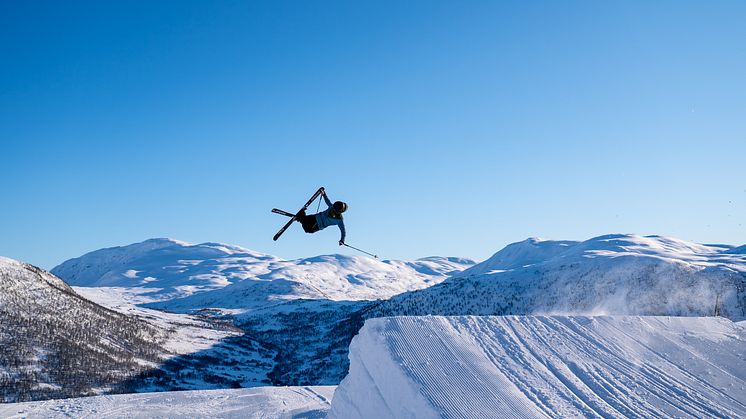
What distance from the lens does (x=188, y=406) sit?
21188mm

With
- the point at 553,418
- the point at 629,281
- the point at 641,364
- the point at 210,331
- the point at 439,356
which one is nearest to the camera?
the point at 553,418

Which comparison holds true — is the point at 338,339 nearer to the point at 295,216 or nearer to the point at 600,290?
the point at 600,290

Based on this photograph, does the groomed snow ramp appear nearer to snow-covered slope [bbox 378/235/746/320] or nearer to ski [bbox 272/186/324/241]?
ski [bbox 272/186/324/241]

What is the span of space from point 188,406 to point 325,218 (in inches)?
512

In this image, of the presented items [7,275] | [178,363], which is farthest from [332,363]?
[7,275]

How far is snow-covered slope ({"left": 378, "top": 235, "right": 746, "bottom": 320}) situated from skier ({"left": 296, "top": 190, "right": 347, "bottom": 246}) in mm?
67539

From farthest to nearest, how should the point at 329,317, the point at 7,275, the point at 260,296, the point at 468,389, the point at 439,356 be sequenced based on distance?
the point at 260,296 < the point at 329,317 < the point at 7,275 < the point at 439,356 < the point at 468,389

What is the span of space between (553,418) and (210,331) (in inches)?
4017

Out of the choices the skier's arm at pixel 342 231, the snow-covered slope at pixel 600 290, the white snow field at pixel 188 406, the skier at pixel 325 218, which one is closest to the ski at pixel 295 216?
the skier at pixel 325 218

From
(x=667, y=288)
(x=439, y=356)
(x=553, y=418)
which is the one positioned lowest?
(x=667, y=288)

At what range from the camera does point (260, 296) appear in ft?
646

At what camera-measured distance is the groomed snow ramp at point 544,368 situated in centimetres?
1071

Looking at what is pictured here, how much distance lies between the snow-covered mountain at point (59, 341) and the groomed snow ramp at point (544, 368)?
49.2 meters

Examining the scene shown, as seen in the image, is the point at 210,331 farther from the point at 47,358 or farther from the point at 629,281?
the point at 629,281
